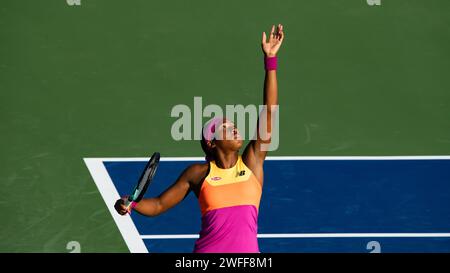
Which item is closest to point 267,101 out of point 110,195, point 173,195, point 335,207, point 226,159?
point 226,159

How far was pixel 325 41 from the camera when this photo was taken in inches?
395

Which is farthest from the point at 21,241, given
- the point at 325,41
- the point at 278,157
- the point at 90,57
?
the point at 325,41

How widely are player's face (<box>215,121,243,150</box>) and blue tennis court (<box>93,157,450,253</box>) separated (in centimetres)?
235

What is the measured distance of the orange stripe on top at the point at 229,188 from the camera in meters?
7.39

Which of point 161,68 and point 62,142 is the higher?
point 161,68

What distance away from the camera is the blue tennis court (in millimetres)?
9766

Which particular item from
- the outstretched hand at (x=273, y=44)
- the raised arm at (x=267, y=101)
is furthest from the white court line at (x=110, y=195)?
the outstretched hand at (x=273, y=44)

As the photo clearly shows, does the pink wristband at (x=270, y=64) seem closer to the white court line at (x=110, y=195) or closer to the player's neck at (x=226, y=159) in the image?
the player's neck at (x=226, y=159)

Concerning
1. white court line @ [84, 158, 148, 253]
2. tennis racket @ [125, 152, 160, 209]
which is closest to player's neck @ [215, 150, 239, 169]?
tennis racket @ [125, 152, 160, 209]

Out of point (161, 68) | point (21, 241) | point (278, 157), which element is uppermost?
point (161, 68)

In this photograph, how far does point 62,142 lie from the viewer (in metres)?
9.97
